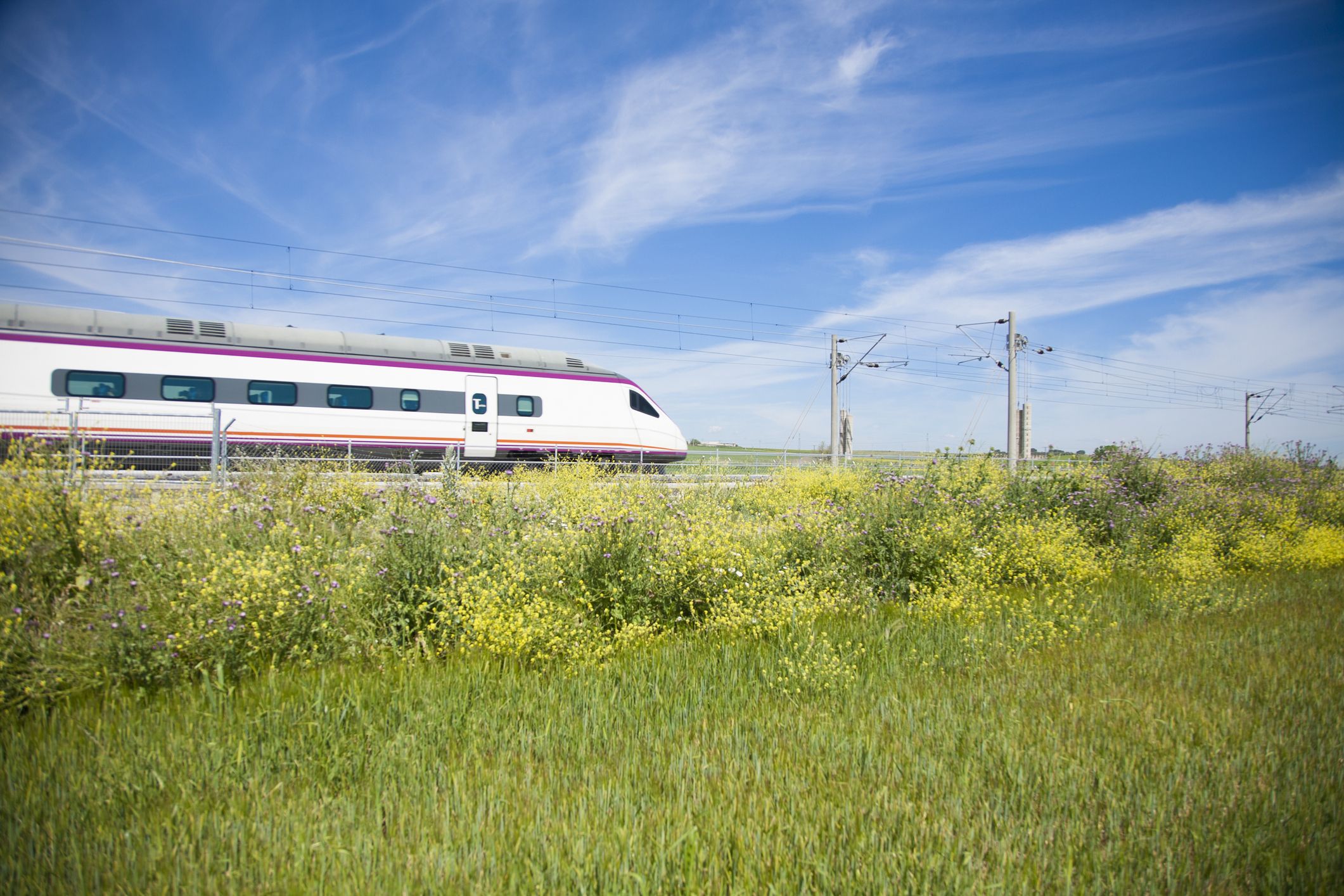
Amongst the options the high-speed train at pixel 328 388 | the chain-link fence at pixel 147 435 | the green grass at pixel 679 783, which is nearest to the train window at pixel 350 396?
the high-speed train at pixel 328 388

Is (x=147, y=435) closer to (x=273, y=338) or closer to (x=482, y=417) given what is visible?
(x=273, y=338)

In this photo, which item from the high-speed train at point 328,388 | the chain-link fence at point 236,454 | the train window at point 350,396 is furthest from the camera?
the train window at point 350,396

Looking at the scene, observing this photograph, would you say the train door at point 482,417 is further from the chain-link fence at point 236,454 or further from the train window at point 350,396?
the train window at point 350,396

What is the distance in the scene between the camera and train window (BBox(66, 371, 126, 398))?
14.1 metres

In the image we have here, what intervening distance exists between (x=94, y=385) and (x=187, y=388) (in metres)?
1.60

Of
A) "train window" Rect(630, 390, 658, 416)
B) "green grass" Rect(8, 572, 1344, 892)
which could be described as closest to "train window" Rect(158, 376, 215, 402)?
"train window" Rect(630, 390, 658, 416)

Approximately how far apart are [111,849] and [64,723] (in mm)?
1381

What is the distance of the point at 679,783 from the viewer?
2941 millimetres

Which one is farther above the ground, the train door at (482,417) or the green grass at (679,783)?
the train door at (482,417)

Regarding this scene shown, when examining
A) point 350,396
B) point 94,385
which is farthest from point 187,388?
point 350,396

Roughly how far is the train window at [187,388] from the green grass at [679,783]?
14167 millimetres

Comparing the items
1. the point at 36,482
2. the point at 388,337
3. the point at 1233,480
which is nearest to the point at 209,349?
the point at 388,337

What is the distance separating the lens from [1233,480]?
14.2 meters

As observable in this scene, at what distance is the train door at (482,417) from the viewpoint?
18.5 metres
